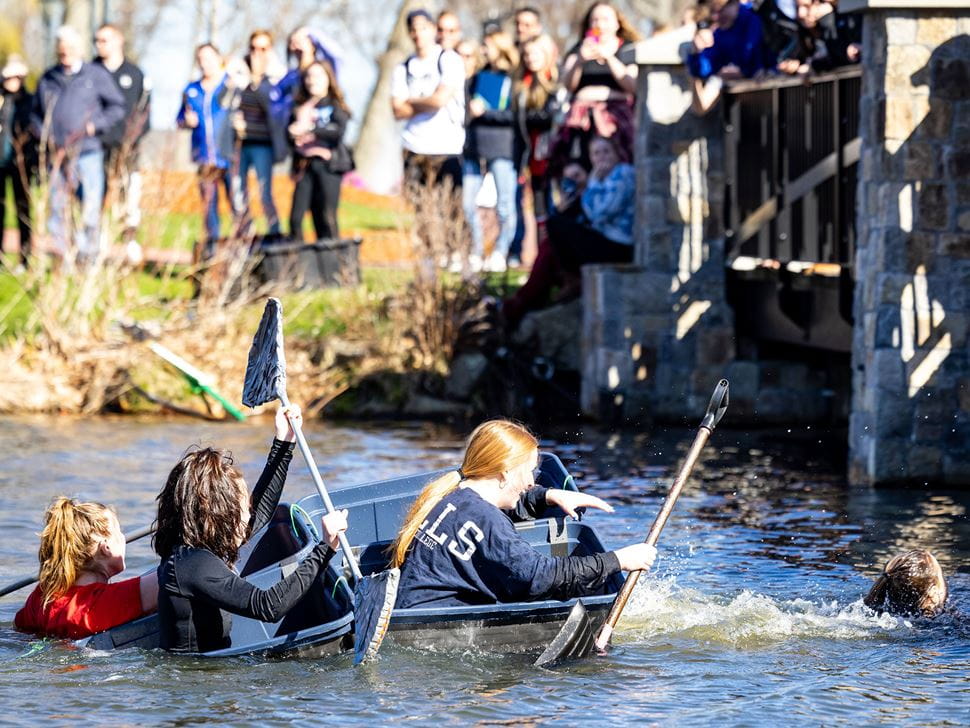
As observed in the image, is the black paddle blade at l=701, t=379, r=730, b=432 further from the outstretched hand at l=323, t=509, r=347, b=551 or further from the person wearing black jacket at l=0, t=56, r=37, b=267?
the person wearing black jacket at l=0, t=56, r=37, b=267

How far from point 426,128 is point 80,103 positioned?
2.89m

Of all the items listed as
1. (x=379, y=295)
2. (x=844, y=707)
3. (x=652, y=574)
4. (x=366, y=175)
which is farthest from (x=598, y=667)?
(x=366, y=175)

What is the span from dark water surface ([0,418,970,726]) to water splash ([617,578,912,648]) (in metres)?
0.01

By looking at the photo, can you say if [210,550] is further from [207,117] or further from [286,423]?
[207,117]

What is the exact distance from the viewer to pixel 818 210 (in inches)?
507

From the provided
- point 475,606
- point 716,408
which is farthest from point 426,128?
point 475,606

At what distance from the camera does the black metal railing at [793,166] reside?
12.3m

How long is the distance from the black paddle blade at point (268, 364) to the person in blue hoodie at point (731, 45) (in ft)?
20.3

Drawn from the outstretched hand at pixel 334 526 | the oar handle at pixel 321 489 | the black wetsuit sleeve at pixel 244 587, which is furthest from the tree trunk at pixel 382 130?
the outstretched hand at pixel 334 526

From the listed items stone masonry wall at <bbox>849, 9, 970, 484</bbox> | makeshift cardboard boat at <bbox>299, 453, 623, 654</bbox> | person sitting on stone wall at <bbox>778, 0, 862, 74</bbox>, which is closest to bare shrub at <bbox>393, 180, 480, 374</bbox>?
person sitting on stone wall at <bbox>778, 0, 862, 74</bbox>

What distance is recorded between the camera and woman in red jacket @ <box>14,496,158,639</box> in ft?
24.5

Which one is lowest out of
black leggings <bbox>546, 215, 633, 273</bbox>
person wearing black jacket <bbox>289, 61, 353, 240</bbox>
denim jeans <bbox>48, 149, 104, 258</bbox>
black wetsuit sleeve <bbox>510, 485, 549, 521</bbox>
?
black wetsuit sleeve <bbox>510, 485, 549, 521</bbox>

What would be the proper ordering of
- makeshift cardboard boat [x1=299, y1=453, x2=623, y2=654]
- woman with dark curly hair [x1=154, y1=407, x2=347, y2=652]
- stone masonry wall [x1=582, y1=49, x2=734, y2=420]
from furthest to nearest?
stone masonry wall [x1=582, y1=49, x2=734, y2=420], makeshift cardboard boat [x1=299, y1=453, x2=623, y2=654], woman with dark curly hair [x1=154, y1=407, x2=347, y2=652]

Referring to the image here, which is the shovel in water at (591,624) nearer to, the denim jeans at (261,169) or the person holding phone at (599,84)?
the person holding phone at (599,84)
